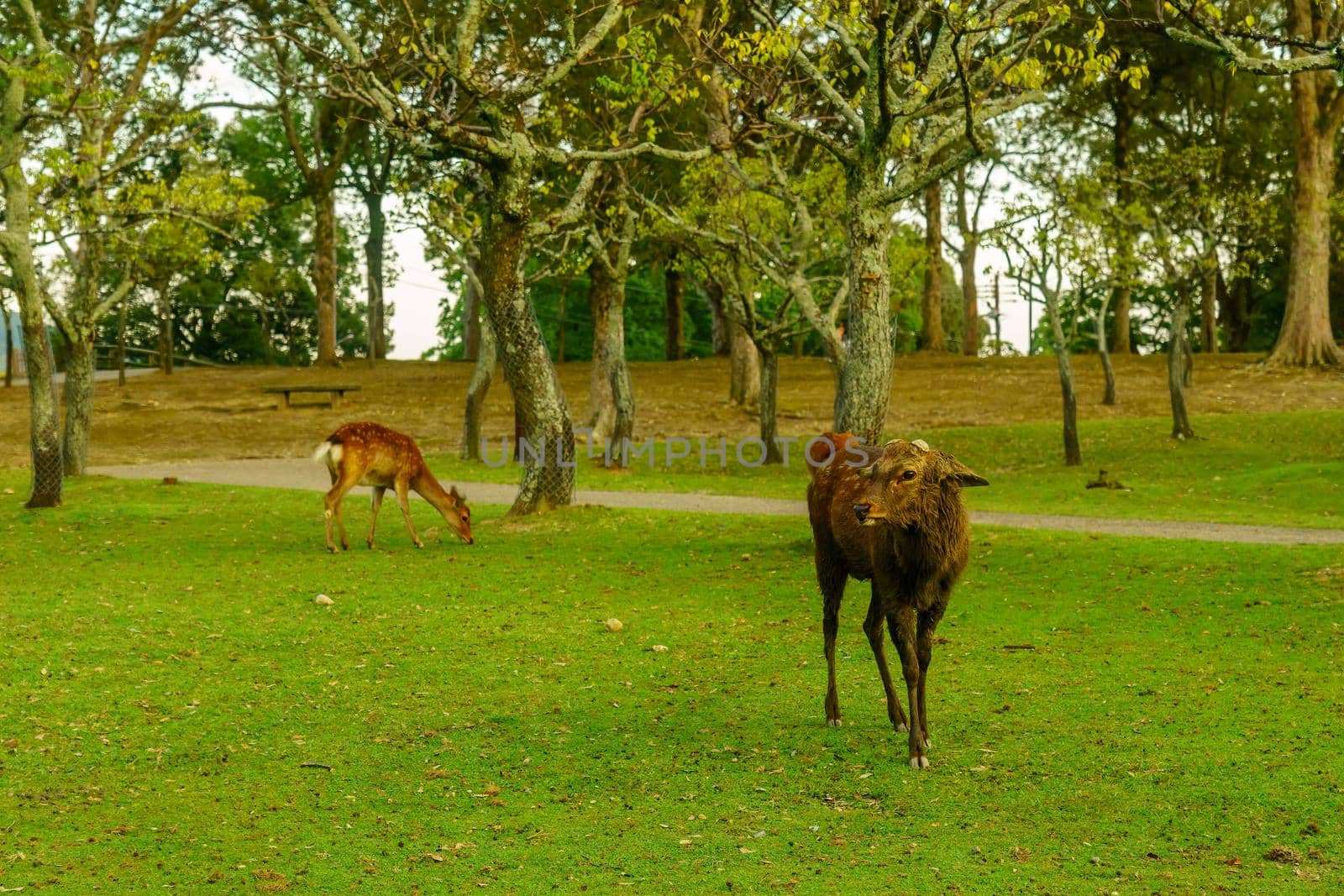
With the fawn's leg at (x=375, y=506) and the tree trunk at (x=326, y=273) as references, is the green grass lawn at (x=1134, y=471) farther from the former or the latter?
the tree trunk at (x=326, y=273)

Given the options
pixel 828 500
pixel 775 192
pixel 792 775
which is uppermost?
pixel 775 192

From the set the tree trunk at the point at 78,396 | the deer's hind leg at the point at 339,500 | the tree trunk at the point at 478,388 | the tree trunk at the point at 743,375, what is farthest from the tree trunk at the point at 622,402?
the deer's hind leg at the point at 339,500

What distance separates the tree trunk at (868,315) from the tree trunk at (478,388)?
15035mm

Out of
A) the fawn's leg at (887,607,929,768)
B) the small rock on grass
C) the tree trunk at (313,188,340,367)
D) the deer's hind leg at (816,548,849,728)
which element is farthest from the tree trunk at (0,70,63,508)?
the tree trunk at (313,188,340,367)

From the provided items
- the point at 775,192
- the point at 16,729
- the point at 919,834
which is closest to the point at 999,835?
the point at 919,834

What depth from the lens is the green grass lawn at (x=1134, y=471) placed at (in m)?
22.2

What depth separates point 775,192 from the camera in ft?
81.6

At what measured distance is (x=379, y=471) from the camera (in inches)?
696

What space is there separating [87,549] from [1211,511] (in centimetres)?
1618

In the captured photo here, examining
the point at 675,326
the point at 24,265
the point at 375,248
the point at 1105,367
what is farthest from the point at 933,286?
the point at 24,265

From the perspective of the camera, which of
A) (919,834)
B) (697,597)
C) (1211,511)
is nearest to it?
(919,834)

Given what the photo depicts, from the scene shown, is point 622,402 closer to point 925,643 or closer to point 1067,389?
point 1067,389

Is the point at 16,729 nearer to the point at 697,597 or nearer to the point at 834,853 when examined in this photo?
the point at 834,853

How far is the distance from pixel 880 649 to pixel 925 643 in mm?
357
